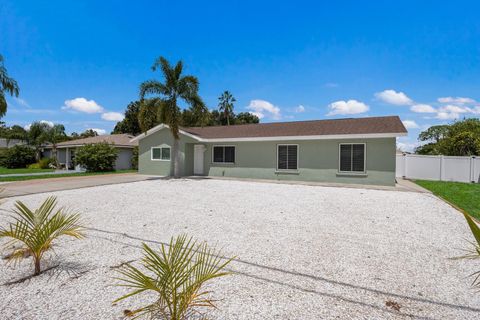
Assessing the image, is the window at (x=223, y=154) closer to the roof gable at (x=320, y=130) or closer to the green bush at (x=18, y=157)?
the roof gable at (x=320, y=130)

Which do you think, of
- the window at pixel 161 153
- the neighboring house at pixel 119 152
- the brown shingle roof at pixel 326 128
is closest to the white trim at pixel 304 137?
the brown shingle roof at pixel 326 128

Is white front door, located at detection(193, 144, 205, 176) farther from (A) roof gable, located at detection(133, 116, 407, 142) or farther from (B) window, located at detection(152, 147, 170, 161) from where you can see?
(B) window, located at detection(152, 147, 170, 161)

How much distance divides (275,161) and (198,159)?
6.15 m

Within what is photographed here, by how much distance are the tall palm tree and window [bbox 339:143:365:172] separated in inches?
390

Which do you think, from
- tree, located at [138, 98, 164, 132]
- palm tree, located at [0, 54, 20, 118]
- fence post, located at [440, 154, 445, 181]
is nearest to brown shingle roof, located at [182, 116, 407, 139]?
tree, located at [138, 98, 164, 132]

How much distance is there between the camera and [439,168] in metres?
16.3

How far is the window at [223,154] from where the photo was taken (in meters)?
17.1

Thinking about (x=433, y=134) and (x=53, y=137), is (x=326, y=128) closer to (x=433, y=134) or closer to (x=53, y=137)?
(x=53, y=137)

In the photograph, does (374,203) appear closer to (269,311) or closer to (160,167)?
(269,311)

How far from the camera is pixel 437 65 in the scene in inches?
582

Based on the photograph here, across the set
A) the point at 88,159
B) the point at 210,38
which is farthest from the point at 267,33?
the point at 88,159

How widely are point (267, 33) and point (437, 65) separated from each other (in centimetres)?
1072

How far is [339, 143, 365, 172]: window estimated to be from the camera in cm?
1332

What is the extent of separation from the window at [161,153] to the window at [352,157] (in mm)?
12343
